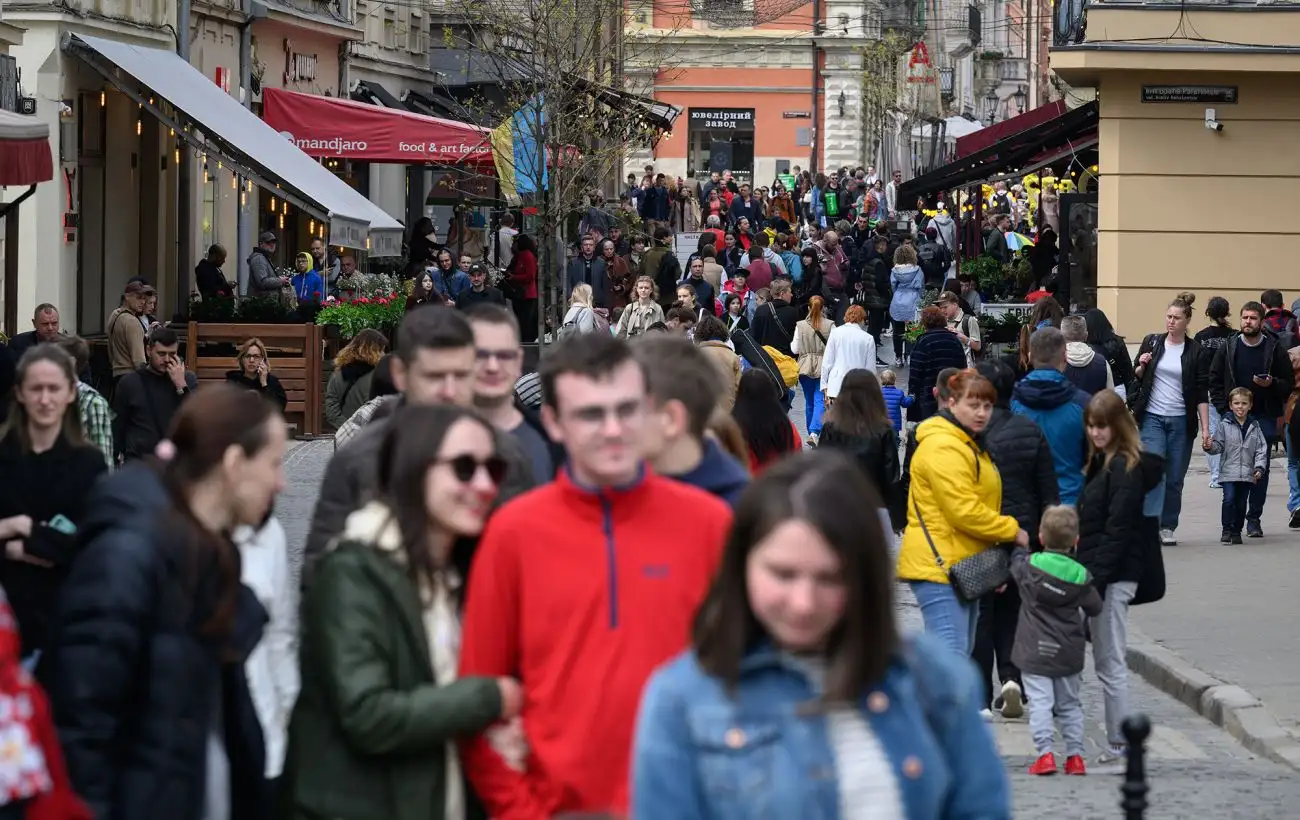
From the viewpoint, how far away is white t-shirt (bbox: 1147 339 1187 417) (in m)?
17.0

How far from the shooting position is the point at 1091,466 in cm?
1055

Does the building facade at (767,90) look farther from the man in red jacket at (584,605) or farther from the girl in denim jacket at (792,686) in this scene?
the girl in denim jacket at (792,686)

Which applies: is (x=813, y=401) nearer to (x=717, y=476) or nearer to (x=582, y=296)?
(x=582, y=296)

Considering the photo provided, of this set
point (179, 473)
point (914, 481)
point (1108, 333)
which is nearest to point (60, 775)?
point (179, 473)

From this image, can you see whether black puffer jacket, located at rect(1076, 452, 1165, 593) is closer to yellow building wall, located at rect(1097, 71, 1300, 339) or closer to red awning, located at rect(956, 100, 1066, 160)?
yellow building wall, located at rect(1097, 71, 1300, 339)

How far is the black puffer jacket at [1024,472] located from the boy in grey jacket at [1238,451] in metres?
6.78

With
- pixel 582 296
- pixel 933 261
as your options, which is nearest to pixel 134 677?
pixel 582 296

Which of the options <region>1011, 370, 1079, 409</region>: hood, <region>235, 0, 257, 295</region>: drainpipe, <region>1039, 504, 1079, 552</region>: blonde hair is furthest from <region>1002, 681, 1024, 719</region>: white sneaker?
<region>235, 0, 257, 295</region>: drainpipe

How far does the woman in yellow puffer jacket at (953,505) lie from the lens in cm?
963

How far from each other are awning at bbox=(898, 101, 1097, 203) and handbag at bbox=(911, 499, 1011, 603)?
801 inches

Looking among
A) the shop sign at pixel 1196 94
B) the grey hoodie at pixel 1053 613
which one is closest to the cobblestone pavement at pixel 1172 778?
the grey hoodie at pixel 1053 613

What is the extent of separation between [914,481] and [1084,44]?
13.8 metres

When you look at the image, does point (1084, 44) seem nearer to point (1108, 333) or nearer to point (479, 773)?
point (1108, 333)

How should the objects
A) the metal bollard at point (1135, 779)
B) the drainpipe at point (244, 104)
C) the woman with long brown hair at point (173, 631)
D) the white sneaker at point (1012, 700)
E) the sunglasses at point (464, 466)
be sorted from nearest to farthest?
the woman with long brown hair at point (173, 631)
the sunglasses at point (464, 466)
the metal bollard at point (1135, 779)
the white sneaker at point (1012, 700)
the drainpipe at point (244, 104)
